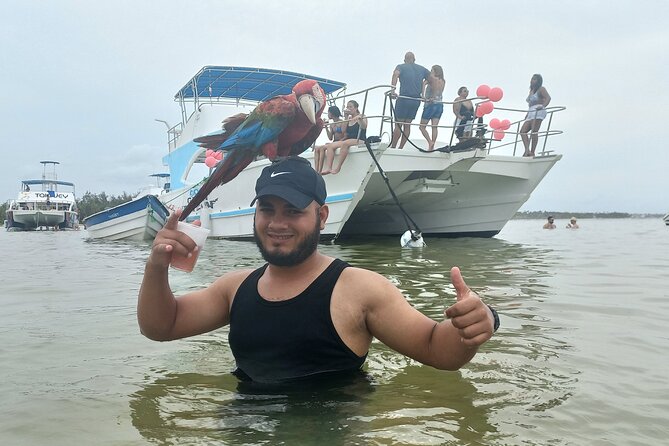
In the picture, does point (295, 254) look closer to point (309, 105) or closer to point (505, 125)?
point (309, 105)

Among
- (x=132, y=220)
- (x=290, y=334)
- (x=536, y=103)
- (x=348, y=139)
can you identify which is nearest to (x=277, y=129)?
(x=290, y=334)

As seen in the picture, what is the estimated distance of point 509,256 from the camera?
8.70 meters

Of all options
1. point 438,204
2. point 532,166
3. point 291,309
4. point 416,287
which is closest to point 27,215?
point 438,204

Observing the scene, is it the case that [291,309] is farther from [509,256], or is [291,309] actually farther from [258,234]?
[509,256]

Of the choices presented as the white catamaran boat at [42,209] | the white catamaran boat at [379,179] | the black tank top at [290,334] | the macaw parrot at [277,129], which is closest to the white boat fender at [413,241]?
the white catamaran boat at [379,179]

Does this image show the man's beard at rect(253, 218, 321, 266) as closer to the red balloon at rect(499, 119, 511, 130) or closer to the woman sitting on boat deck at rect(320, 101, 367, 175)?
the woman sitting on boat deck at rect(320, 101, 367, 175)

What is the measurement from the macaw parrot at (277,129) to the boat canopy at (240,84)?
1109 centimetres

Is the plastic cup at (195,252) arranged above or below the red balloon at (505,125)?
below

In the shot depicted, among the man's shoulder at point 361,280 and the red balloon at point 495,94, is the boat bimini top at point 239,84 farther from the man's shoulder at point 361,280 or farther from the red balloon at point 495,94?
the man's shoulder at point 361,280

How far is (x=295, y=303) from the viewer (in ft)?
6.68

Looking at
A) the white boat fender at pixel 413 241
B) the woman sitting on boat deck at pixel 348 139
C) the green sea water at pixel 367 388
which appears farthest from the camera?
the white boat fender at pixel 413 241

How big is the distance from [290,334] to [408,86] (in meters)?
8.32

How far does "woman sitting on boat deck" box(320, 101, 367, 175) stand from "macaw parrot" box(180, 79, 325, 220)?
19.0 feet

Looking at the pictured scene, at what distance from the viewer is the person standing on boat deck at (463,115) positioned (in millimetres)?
10547
